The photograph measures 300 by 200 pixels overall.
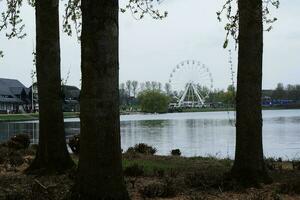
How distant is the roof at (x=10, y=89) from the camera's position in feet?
486

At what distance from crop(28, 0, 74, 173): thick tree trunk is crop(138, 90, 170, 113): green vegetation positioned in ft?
466

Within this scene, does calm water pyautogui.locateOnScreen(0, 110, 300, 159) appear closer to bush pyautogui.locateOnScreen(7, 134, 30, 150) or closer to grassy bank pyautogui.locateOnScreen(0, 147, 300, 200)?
bush pyautogui.locateOnScreen(7, 134, 30, 150)

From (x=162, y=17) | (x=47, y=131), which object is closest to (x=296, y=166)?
(x=162, y=17)

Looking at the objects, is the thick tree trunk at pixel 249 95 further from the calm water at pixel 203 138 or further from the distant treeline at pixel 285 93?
the distant treeline at pixel 285 93

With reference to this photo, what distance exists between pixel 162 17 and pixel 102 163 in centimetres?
608

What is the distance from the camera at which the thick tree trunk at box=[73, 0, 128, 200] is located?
7410mm

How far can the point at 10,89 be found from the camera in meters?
155

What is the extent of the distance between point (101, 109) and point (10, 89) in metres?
153

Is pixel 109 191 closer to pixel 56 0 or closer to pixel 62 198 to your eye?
pixel 62 198

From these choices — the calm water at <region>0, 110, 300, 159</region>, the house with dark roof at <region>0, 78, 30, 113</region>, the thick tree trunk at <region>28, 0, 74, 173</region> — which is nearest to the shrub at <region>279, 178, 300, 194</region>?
the thick tree trunk at <region>28, 0, 74, 173</region>

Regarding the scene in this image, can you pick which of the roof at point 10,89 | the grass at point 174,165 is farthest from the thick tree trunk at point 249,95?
the roof at point 10,89

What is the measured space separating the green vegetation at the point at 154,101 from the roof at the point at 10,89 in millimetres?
35005

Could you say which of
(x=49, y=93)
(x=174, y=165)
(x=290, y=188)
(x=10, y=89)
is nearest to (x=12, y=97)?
(x=10, y=89)

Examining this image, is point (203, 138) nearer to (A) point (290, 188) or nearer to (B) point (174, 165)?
(B) point (174, 165)
